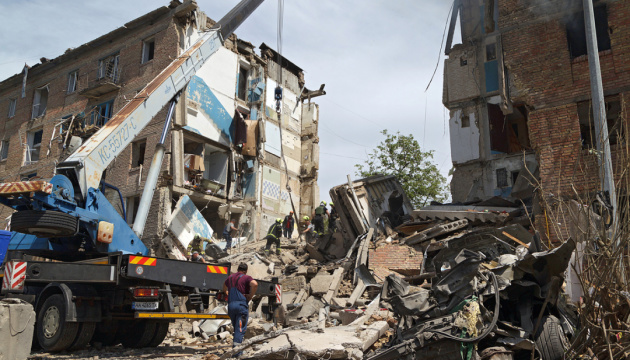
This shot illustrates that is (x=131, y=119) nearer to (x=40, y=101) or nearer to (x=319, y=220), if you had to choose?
(x=319, y=220)

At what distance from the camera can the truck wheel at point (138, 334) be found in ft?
32.7

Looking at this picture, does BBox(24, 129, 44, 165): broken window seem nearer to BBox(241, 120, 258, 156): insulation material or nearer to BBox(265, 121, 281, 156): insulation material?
BBox(241, 120, 258, 156): insulation material

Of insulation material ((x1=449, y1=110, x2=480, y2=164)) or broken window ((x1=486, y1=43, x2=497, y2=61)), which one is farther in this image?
broken window ((x1=486, y1=43, x2=497, y2=61))

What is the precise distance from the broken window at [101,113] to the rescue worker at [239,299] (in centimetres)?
2139

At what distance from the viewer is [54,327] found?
344 inches

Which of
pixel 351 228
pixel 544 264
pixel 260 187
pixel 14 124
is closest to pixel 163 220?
pixel 260 187

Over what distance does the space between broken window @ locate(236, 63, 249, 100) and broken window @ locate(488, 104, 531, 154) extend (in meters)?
14.5

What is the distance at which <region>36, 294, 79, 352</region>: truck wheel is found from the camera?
8.58 m

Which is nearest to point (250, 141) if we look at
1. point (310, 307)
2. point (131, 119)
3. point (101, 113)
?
point (101, 113)

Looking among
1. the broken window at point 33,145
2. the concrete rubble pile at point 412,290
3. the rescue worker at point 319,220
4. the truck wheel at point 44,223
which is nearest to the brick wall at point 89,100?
the broken window at point 33,145

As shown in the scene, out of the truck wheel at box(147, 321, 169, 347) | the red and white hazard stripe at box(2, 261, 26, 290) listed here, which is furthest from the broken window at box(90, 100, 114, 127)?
the red and white hazard stripe at box(2, 261, 26, 290)

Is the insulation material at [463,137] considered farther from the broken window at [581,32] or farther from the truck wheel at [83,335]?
the truck wheel at [83,335]

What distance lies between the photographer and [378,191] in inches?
687

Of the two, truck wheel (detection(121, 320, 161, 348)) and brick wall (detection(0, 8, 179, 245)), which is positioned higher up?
brick wall (detection(0, 8, 179, 245))
